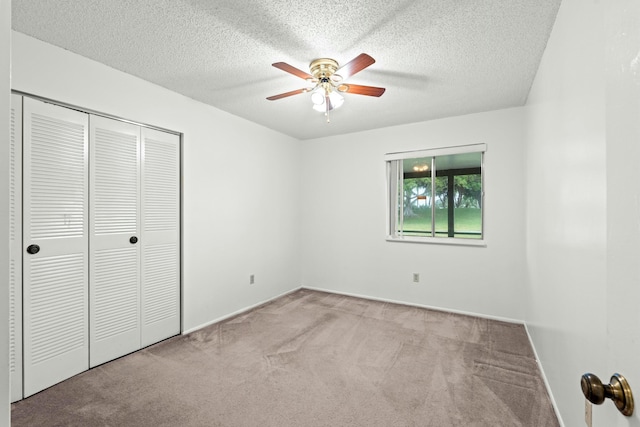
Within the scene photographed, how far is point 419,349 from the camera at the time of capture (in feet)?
9.38

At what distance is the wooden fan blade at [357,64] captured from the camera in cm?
191

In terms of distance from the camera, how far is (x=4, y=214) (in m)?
0.59

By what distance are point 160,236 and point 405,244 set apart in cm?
305

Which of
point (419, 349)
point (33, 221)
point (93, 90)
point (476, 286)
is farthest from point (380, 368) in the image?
point (93, 90)

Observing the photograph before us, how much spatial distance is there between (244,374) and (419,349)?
63.3 inches

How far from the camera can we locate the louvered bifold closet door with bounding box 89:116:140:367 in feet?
8.27

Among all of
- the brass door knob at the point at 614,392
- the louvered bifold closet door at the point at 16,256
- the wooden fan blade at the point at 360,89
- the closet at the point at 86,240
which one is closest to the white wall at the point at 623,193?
the brass door knob at the point at 614,392

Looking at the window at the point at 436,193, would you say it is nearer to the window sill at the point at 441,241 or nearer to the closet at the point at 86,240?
the window sill at the point at 441,241

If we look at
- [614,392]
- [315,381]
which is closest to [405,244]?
[315,381]

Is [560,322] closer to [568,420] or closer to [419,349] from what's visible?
[568,420]

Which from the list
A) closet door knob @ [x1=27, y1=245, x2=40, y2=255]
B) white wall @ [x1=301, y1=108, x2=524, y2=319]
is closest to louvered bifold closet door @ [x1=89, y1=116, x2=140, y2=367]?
closet door knob @ [x1=27, y1=245, x2=40, y2=255]

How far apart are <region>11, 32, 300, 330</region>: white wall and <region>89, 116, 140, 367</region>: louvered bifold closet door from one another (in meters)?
0.27

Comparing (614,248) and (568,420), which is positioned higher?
(614,248)

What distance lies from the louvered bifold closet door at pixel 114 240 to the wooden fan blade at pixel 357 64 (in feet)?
6.68
